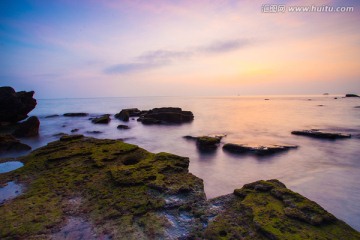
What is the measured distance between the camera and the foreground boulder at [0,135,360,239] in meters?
3.93

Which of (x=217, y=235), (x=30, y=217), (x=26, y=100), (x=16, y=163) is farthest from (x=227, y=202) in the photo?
(x=26, y=100)

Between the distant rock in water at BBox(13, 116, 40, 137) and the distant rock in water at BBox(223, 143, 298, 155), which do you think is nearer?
the distant rock in water at BBox(223, 143, 298, 155)

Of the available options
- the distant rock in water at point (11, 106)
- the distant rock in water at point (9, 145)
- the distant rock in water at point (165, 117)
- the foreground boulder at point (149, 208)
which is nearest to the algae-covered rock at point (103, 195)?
the foreground boulder at point (149, 208)

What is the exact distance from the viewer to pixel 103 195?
511cm

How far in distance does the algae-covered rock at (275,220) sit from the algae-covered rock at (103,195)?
542mm

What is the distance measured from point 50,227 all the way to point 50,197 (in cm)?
117

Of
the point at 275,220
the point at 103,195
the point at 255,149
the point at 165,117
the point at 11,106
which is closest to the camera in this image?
the point at 275,220

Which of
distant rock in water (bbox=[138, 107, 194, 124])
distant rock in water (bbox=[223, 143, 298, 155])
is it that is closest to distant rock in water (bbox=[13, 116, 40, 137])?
distant rock in water (bbox=[138, 107, 194, 124])

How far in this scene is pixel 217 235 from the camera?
3.89m

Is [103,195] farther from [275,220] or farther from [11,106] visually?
[11,106]

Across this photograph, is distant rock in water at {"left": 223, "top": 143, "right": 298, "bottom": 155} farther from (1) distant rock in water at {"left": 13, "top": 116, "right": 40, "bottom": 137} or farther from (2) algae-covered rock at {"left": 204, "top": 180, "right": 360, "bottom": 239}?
(1) distant rock in water at {"left": 13, "top": 116, "right": 40, "bottom": 137}

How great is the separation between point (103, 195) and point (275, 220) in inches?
142

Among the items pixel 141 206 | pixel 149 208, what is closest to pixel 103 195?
pixel 141 206

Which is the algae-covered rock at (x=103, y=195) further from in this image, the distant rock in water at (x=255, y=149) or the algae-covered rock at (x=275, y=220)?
the distant rock in water at (x=255, y=149)
